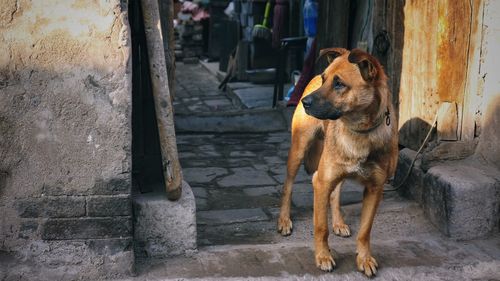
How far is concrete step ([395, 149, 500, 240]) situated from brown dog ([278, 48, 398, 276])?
26.9 inches

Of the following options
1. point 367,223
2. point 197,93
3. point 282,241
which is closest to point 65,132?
point 282,241

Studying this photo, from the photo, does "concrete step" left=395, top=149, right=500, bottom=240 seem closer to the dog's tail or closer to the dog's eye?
the dog's tail

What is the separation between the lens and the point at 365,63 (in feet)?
12.5

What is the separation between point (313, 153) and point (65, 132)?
2025 mm

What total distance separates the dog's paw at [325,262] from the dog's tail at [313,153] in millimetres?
971

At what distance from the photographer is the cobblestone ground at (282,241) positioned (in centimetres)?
416

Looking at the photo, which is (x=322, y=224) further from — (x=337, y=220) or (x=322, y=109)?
(x=322, y=109)

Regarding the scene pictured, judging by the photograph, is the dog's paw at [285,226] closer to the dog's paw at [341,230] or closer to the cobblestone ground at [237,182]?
the cobblestone ground at [237,182]

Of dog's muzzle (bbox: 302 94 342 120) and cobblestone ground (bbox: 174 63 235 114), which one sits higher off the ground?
dog's muzzle (bbox: 302 94 342 120)

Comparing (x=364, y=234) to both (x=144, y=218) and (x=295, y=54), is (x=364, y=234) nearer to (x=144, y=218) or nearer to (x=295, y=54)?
(x=144, y=218)

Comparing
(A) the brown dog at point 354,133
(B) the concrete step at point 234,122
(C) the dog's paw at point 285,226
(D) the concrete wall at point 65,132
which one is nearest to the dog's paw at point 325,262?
(A) the brown dog at point 354,133

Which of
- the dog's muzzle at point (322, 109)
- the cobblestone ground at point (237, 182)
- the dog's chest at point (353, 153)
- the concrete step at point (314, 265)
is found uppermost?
the dog's muzzle at point (322, 109)

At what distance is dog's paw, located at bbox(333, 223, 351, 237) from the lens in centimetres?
489

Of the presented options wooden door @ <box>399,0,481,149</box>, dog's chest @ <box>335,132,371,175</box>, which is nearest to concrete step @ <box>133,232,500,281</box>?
dog's chest @ <box>335,132,371,175</box>
